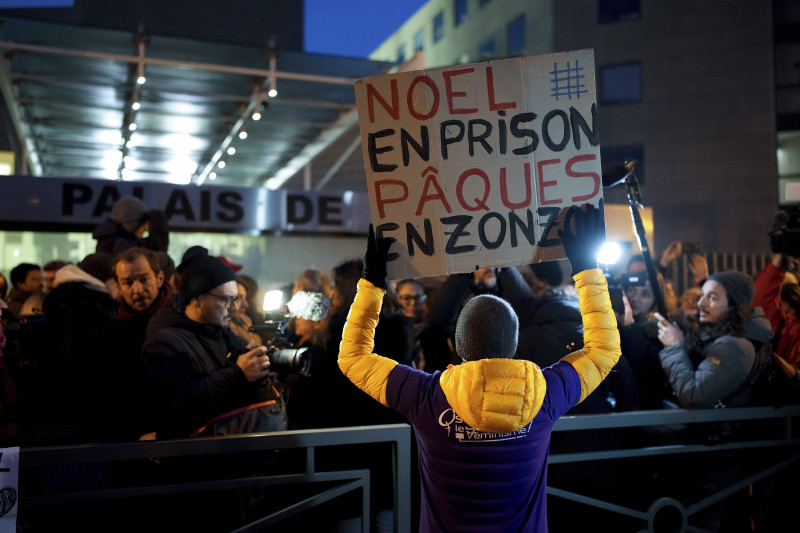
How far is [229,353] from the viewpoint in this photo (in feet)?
12.0

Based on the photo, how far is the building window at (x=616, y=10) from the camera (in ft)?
77.8

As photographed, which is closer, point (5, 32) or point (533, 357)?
point (533, 357)

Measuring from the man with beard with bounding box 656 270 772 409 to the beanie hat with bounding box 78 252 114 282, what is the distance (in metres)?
3.70

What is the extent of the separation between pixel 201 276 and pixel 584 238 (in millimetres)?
1974

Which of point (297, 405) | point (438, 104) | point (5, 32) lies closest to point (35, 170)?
point (5, 32)

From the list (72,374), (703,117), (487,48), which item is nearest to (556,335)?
(72,374)

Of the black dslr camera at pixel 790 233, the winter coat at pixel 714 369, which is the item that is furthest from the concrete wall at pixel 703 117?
the winter coat at pixel 714 369

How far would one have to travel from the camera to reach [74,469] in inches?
129

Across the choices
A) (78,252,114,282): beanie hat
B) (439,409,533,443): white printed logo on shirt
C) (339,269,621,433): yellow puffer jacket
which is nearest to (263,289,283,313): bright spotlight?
(339,269,621,433): yellow puffer jacket

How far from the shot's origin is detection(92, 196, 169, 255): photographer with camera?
5801mm

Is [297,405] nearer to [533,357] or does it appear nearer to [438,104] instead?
[533,357]

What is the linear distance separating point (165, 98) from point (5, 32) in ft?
9.63

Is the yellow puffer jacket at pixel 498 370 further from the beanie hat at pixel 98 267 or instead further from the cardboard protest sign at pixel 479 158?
the beanie hat at pixel 98 267

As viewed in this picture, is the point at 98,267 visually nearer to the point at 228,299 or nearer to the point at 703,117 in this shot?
the point at 228,299
